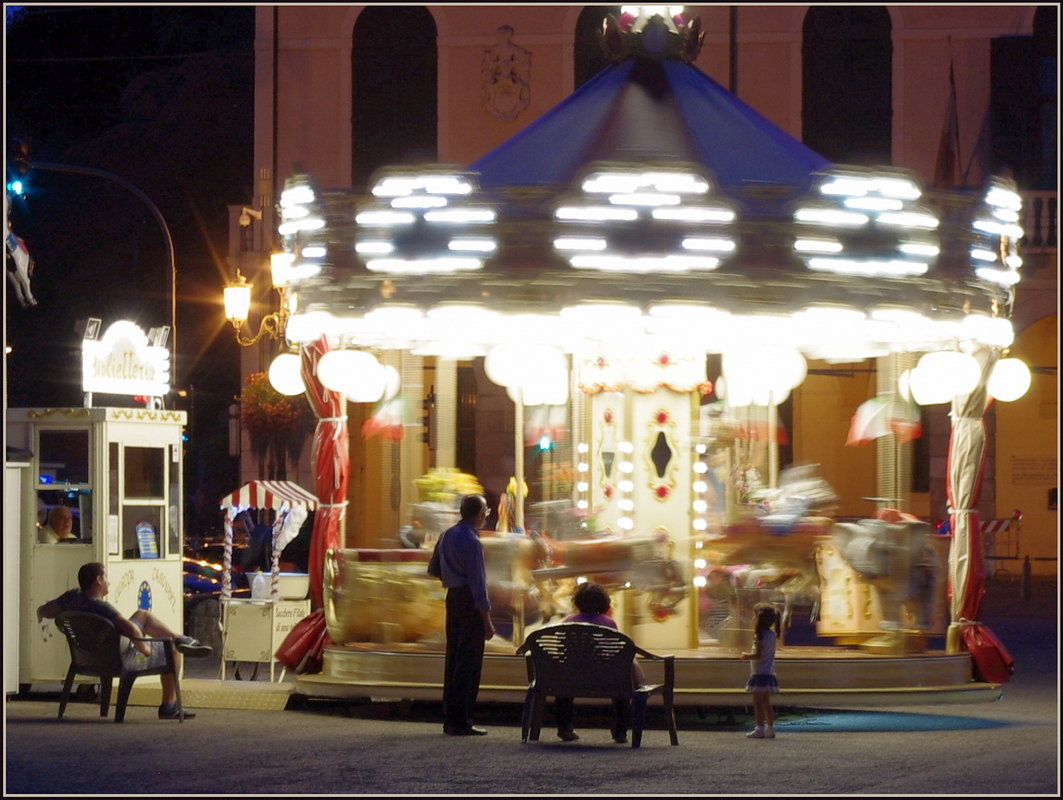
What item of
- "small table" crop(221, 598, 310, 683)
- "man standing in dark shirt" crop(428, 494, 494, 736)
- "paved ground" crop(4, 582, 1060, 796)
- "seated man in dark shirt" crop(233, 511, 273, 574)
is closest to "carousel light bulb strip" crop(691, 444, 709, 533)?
"paved ground" crop(4, 582, 1060, 796)

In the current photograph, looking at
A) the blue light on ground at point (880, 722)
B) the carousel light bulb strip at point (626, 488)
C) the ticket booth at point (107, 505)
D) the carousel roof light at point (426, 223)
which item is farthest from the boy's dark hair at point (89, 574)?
the blue light on ground at point (880, 722)

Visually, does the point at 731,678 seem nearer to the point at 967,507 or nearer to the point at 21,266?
the point at 967,507

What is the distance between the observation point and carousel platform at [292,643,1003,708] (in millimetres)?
12922

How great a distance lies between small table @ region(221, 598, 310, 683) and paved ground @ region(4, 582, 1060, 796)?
47.3 inches

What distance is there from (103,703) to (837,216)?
6.02 meters

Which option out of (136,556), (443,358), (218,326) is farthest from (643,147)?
(218,326)

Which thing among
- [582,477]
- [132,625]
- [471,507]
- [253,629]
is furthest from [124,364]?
[471,507]

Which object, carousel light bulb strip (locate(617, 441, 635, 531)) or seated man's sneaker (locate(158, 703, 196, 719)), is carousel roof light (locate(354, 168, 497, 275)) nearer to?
carousel light bulb strip (locate(617, 441, 635, 531))

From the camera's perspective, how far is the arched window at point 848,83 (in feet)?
94.3

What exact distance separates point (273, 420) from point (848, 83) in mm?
10233

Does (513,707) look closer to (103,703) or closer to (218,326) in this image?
(103,703)

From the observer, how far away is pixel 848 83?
28.9 m

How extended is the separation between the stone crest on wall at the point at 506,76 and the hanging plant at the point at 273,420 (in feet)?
18.5

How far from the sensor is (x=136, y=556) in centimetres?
1477
